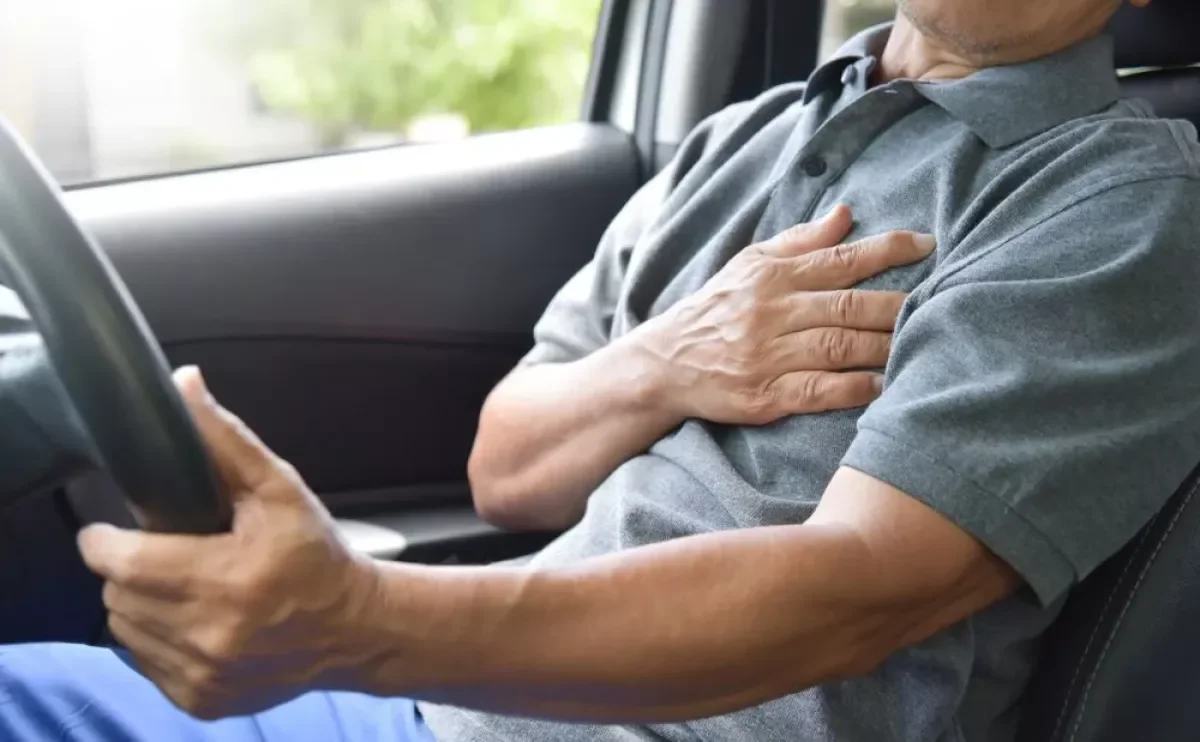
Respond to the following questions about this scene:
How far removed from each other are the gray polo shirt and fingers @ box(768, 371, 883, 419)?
0.01 meters

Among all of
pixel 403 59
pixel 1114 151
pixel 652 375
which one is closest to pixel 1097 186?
pixel 1114 151

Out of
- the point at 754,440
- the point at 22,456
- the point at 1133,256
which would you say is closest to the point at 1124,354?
the point at 1133,256

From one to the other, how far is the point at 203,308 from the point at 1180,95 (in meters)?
0.99

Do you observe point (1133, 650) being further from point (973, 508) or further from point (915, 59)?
point (915, 59)

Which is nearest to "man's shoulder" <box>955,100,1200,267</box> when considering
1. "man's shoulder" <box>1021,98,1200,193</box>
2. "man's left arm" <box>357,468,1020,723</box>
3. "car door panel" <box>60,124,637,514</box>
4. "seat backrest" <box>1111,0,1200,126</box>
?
"man's shoulder" <box>1021,98,1200,193</box>

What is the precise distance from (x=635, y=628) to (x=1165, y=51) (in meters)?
0.89

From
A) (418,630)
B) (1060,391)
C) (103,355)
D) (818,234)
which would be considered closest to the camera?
(103,355)

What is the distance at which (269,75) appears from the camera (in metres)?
1.75

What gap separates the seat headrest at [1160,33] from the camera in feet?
4.51

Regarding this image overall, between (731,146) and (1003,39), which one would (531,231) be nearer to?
(731,146)

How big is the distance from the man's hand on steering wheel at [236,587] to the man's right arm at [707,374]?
1.47 feet

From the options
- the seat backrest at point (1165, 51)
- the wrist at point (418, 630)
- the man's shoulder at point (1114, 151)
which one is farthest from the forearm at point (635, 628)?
the seat backrest at point (1165, 51)

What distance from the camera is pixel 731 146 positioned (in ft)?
4.38

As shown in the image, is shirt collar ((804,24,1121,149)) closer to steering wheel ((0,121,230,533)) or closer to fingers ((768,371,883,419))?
fingers ((768,371,883,419))
